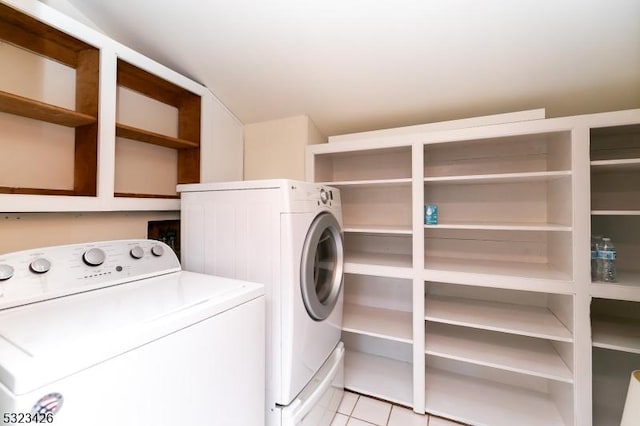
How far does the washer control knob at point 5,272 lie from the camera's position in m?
0.86

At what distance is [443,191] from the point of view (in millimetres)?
2107

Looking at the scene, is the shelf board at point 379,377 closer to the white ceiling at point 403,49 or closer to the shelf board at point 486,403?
the shelf board at point 486,403

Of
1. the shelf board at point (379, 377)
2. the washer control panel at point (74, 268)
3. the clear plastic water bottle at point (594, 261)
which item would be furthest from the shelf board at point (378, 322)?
the washer control panel at point (74, 268)

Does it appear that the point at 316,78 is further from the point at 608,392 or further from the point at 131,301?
the point at 608,392

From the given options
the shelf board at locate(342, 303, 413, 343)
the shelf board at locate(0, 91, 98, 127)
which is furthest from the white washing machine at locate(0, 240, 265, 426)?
the shelf board at locate(342, 303, 413, 343)

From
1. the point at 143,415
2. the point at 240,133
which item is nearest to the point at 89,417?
the point at 143,415

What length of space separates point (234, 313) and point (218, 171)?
132 cm

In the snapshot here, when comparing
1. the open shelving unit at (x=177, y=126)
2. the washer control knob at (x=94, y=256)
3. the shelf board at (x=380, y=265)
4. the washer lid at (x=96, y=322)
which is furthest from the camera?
the shelf board at (x=380, y=265)

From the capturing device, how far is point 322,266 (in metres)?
1.68

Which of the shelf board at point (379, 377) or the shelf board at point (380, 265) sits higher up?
the shelf board at point (380, 265)

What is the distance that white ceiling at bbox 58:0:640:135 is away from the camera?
1254mm

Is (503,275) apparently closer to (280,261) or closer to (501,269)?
(501,269)

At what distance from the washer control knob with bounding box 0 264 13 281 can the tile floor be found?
1.67m

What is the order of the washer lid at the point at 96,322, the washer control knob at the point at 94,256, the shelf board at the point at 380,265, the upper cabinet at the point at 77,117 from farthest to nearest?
the shelf board at the point at 380,265
the upper cabinet at the point at 77,117
the washer control knob at the point at 94,256
the washer lid at the point at 96,322
